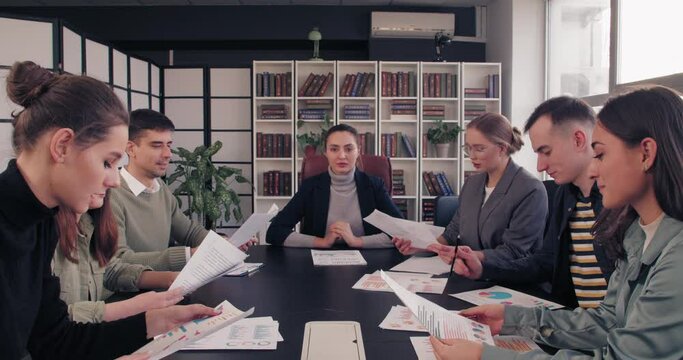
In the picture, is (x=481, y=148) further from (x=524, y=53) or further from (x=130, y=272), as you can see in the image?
(x=524, y=53)

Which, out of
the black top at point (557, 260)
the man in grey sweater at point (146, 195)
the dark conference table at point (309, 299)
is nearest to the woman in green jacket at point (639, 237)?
the dark conference table at point (309, 299)

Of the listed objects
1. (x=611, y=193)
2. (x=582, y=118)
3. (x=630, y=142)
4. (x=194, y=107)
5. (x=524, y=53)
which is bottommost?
(x=611, y=193)

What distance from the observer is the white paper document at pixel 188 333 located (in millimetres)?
1131

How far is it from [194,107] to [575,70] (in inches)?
164

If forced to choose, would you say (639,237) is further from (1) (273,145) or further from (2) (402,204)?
(1) (273,145)

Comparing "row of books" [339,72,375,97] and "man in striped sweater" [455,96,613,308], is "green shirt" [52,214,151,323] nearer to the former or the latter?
"man in striped sweater" [455,96,613,308]

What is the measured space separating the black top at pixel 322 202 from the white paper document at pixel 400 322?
146 cm

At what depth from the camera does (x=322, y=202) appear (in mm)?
2973

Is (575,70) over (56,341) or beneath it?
over

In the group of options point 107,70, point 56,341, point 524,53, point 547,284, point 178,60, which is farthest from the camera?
point 178,60

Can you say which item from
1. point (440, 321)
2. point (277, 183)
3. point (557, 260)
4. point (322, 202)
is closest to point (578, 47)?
point (277, 183)

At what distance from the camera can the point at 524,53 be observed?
18.7 feet

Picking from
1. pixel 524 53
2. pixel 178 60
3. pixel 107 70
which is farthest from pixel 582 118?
pixel 178 60

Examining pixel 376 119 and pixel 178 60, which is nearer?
pixel 376 119
